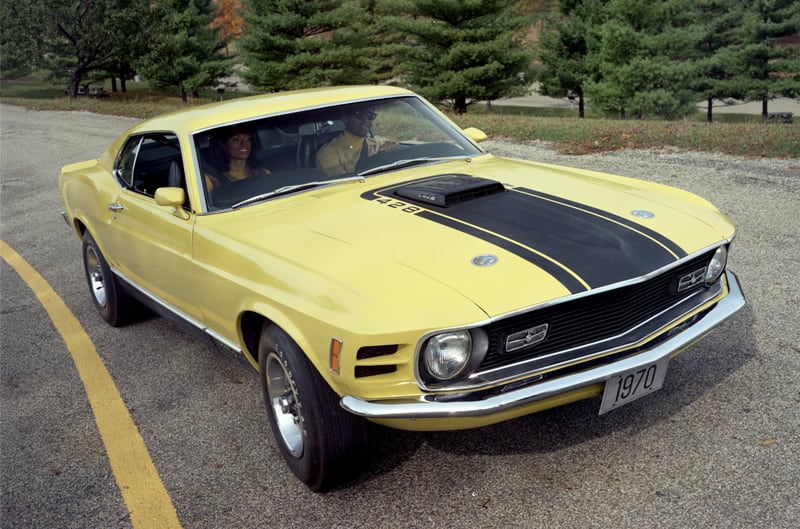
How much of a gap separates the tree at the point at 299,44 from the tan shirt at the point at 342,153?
2724cm

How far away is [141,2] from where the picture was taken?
121 ft

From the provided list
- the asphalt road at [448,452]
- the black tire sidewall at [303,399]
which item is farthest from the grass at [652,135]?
the black tire sidewall at [303,399]

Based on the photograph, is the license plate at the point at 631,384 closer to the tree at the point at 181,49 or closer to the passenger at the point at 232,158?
the passenger at the point at 232,158

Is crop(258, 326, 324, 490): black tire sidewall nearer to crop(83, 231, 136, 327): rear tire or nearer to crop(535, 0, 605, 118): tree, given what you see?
crop(83, 231, 136, 327): rear tire

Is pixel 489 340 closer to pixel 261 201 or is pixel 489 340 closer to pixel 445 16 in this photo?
pixel 261 201

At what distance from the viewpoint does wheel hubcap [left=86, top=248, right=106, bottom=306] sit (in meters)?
5.79

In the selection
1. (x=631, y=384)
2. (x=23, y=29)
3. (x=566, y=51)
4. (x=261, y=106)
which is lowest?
(x=631, y=384)

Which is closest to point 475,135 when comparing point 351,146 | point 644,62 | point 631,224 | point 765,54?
point 351,146

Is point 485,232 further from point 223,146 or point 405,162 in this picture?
point 223,146

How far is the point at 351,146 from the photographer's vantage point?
175 inches

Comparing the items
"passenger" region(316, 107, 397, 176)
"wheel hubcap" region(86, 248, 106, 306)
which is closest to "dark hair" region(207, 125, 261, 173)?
"passenger" region(316, 107, 397, 176)

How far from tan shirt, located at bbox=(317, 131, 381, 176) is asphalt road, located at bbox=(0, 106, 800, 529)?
3.93 feet

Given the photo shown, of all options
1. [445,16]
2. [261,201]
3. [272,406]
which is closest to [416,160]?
[261,201]

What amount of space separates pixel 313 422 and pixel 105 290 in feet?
9.87
